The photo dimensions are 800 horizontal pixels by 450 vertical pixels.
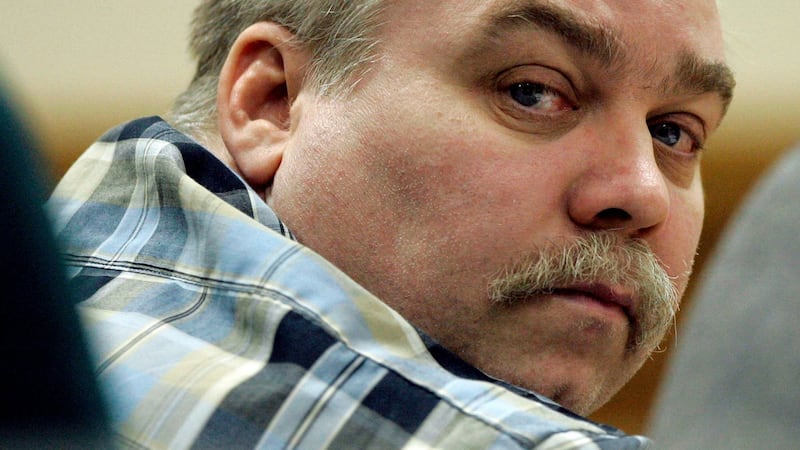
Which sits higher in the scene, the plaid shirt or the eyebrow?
the eyebrow

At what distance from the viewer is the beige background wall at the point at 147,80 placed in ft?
11.2

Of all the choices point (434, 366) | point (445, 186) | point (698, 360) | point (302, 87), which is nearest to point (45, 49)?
point (302, 87)

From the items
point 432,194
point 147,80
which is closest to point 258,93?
point 432,194

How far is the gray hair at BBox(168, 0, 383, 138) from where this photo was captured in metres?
1.32

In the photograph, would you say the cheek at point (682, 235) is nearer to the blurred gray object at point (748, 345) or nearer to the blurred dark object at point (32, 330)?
the blurred gray object at point (748, 345)

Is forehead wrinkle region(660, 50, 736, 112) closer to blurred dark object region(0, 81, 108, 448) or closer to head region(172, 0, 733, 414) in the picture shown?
head region(172, 0, 733, 414)

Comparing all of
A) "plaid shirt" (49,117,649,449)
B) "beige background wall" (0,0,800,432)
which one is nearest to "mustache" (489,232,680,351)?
"plaid shirt" (49,117,649,449)

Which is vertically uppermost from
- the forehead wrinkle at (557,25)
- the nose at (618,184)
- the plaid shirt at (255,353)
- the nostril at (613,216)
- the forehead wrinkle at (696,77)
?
the forehead wrinkle at (557,25)

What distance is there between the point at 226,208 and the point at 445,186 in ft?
0.86

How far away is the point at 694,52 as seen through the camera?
4.40ft

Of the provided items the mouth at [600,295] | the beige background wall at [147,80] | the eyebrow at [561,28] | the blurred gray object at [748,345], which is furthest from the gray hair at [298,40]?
the beige background wall at [147,80]

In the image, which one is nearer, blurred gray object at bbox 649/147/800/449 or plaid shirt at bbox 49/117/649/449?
blurred gray object at bbox 649/147/800/449

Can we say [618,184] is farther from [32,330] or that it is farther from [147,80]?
[147,80]

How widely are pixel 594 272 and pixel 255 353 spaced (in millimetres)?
418
